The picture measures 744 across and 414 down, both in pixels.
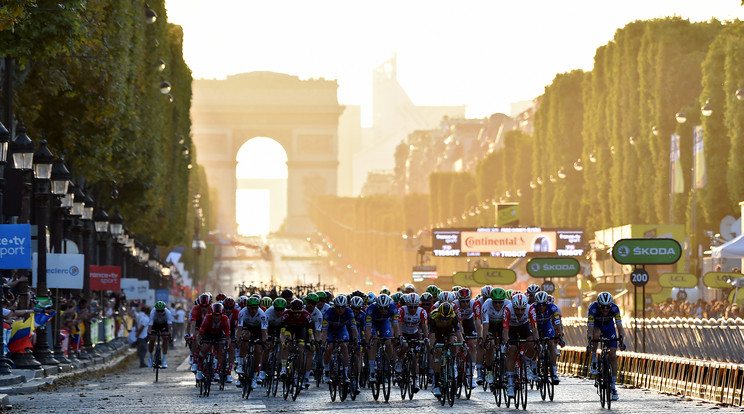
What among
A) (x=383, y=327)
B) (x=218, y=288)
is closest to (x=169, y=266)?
(x=218, y=288)

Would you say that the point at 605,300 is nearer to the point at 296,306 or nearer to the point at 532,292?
the point at 532,292

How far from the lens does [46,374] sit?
1250 inches

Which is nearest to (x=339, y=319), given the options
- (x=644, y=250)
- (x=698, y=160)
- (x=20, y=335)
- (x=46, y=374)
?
(x=20, y=335)

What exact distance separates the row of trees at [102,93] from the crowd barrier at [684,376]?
11020 mm

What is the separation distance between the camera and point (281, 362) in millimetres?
27469

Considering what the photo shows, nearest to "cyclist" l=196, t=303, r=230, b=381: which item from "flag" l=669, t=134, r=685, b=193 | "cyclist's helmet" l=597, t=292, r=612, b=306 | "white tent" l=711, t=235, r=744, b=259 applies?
"cyclist's helmet" l=597, t=292, r=612, b=306

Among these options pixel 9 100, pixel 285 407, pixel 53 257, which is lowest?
pixel 285 407

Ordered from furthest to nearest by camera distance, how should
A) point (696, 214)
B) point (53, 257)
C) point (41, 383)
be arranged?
point (696, 214) → point (53, 257) → point (41, 383)

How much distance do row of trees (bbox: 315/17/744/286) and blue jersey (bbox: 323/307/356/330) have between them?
88.6 ft

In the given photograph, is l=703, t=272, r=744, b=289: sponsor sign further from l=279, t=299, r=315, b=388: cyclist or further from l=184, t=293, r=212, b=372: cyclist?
l=279, t=299, r=315, b=388: cyclist

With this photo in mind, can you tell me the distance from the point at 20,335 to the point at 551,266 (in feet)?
64.2

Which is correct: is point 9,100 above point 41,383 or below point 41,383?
above

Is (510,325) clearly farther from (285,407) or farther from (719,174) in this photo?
(719,174)

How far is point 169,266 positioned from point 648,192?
2867 centimetres
